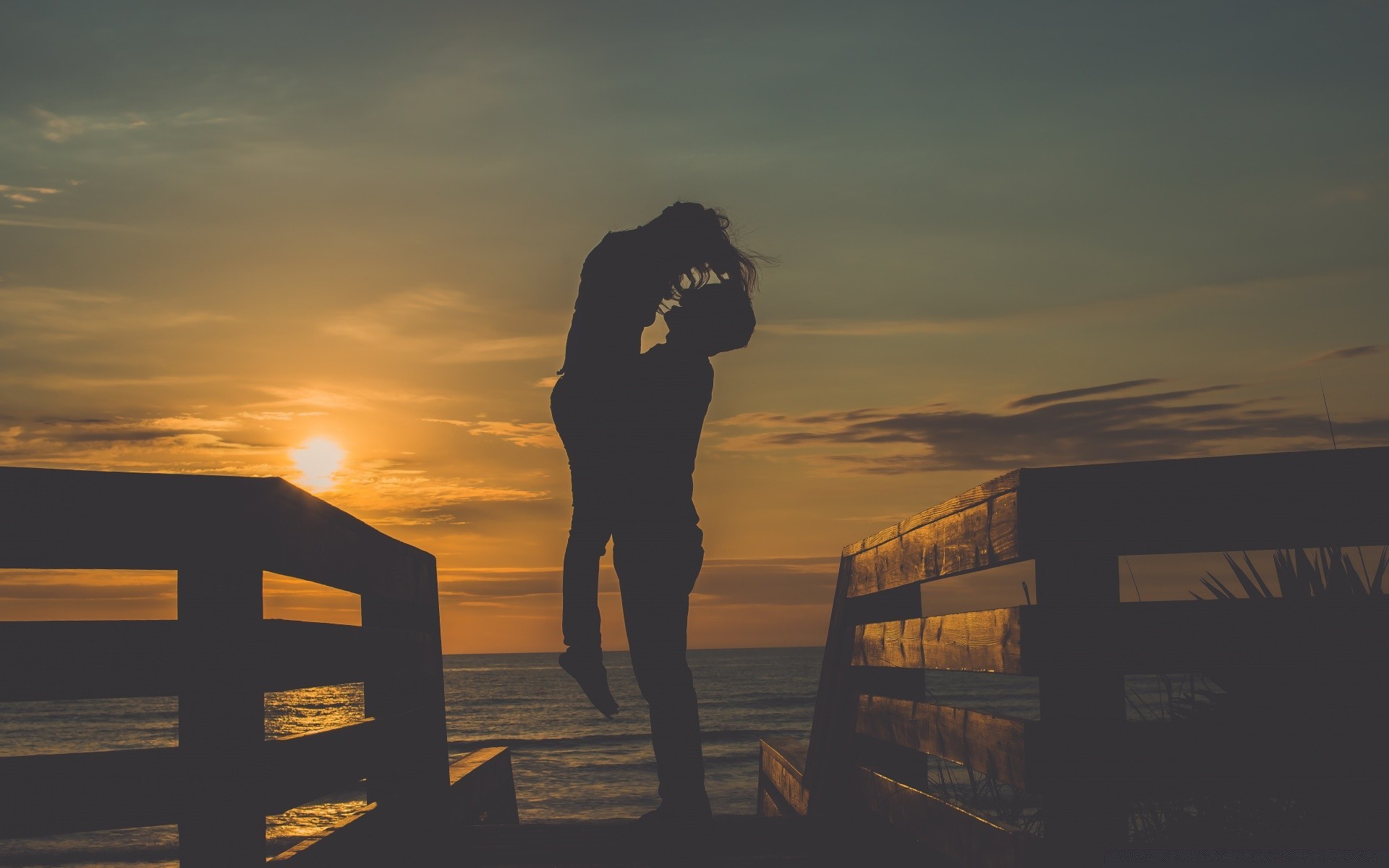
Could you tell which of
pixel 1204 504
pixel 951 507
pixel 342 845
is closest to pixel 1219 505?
pixel 1204 504

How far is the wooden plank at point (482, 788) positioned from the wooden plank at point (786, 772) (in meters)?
1.74

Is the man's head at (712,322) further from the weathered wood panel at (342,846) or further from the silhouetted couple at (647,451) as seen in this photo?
the weathered wood panel at (342,846)

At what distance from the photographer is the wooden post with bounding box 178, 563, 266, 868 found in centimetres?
269

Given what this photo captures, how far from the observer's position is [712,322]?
4.37 meters

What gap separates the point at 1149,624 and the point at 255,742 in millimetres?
2176

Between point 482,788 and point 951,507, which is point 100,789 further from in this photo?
point 482,788

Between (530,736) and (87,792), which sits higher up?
(87,792)

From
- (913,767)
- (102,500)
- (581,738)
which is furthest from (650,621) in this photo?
(581,738)

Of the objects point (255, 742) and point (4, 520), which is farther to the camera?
point (255, 742)

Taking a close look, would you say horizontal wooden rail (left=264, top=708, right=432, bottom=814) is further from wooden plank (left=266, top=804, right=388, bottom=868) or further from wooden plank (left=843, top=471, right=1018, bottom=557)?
wooden plank (left=843, top=471, right=1018, bottom=557)

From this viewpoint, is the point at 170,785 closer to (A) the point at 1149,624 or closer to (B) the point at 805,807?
(A) the point at 1149,624

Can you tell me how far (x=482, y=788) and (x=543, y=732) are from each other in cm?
3530

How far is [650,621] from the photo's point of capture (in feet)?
14.4

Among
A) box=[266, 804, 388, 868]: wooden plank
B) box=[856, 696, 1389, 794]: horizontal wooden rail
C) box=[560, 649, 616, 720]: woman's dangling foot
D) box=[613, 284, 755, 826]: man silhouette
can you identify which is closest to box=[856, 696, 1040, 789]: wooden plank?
box=[856, 696, 1389, 794]: horizontal wooden rail
